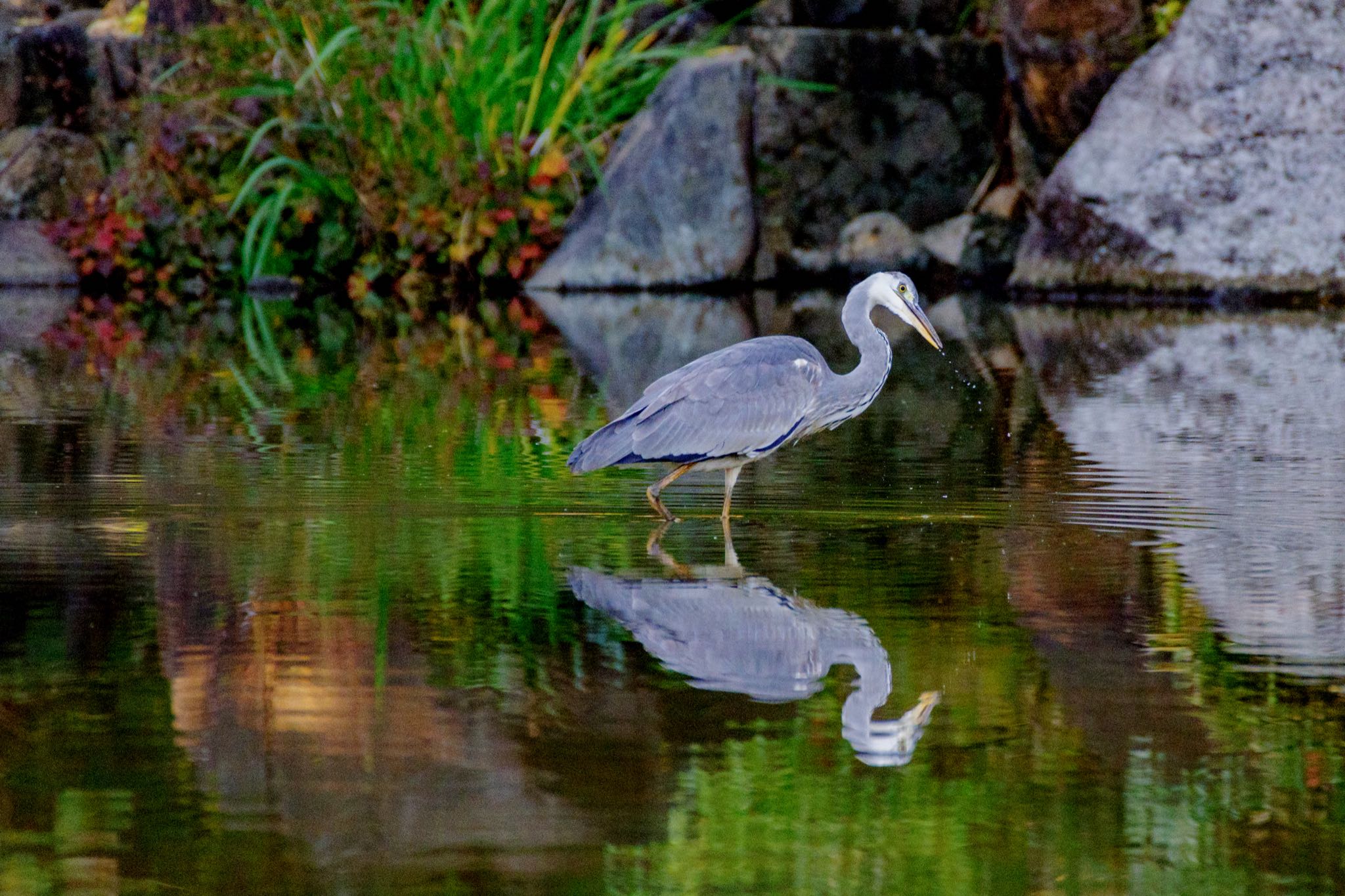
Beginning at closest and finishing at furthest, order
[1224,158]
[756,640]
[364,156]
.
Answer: [756,640]
[1224,158]
[364,156]

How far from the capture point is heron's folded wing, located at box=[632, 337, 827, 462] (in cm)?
649

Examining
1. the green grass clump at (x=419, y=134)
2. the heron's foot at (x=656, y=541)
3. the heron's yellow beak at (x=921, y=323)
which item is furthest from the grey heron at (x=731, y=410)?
the green grass clump at (x=419, y=134)

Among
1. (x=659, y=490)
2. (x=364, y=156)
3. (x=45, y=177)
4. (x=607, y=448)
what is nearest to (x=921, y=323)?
(x=659, y=490)

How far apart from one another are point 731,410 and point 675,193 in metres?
10.7

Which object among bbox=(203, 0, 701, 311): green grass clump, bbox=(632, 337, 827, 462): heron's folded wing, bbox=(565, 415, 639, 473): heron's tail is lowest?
bbox=(565, 415, 639, 473): heron's tail

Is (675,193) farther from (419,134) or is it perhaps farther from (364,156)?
(364,156)

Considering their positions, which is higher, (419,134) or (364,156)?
(419,134)

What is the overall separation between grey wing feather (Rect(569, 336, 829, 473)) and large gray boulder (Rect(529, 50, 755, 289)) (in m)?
10.4

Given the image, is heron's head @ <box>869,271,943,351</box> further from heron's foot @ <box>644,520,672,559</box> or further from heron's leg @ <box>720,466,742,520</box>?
heron's foot @ <box>644,520,672,559</box>

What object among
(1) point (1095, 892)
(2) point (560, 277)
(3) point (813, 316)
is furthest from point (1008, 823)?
(2) point (560, 277)

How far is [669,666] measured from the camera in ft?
14.6

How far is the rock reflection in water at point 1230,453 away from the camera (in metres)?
5.16

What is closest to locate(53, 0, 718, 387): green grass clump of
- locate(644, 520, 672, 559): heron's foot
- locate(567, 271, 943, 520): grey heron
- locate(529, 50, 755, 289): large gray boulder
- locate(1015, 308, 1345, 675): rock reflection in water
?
locate(529, 50, 755, 289): large gray boulder

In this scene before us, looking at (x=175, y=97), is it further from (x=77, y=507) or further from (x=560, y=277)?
(x=77, y=507)
